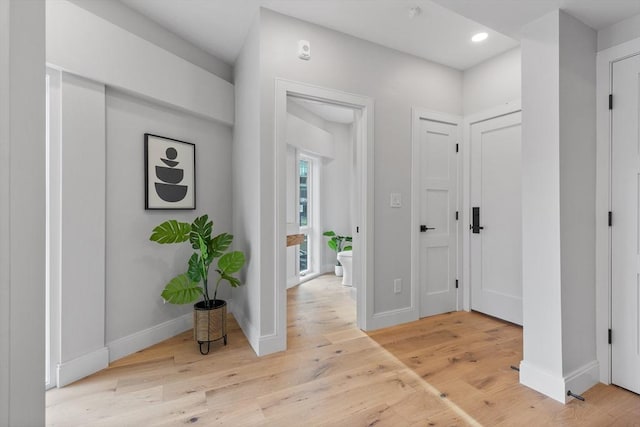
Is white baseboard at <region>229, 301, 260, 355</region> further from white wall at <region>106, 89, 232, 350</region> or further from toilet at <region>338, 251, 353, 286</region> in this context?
toilet at <region>338, 251, 353, 286</region>

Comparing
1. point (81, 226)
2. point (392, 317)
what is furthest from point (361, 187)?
point (81, 226)

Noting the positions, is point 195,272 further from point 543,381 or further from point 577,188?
point 577,188

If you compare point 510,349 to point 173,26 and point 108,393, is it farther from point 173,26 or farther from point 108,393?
point 173,26

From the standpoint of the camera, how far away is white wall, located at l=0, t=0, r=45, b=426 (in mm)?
711

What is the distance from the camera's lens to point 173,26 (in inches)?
104

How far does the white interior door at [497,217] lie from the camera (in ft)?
9.83

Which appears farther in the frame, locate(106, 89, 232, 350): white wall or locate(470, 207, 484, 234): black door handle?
locate(470, 207, 484, 234): black door handle

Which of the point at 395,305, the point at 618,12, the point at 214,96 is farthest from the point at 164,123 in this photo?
the point at 618,12

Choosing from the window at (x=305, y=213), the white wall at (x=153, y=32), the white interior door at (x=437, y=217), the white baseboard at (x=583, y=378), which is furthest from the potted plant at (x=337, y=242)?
the white baseboard at (x=583, y=378)

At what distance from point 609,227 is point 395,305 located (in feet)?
5.62

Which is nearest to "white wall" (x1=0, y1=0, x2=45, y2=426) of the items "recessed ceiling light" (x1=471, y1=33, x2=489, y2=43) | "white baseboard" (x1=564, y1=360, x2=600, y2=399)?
"white baseboard" (x1=564, y1=360, x2=600, y2=399)

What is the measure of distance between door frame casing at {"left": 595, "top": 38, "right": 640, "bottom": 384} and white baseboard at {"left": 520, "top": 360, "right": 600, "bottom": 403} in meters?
0.12

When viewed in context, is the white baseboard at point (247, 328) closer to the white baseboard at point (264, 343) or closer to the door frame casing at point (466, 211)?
the white baseboard at point (264, 343)

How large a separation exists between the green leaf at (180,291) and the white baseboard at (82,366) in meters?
0.53
